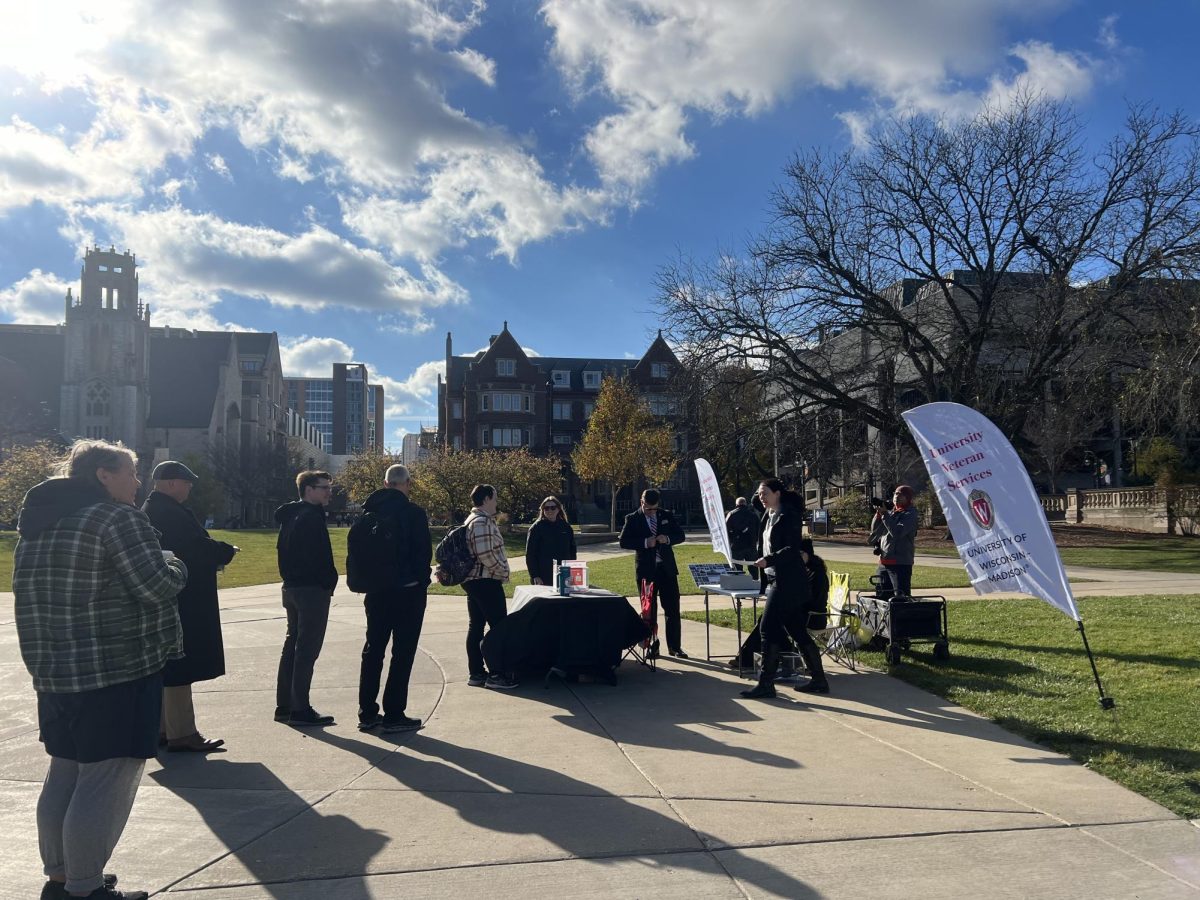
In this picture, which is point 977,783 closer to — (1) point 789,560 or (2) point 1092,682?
(1) point 789,560

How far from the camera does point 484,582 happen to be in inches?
339

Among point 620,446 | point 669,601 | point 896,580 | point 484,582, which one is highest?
point 620,446

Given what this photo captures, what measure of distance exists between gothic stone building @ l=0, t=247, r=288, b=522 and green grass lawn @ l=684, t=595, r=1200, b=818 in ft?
251

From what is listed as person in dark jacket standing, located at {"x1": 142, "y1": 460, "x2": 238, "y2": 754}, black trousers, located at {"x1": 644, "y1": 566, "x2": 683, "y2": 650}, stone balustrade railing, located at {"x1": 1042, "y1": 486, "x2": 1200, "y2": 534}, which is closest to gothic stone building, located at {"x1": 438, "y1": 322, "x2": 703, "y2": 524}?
stone balustrade railing, located at {"x1": 1042, "y1": 486, "x2": 1200, "y2": 534}

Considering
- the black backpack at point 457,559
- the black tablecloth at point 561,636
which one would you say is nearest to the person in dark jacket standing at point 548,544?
the black tablecloth at point 561,636

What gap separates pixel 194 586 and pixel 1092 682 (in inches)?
301

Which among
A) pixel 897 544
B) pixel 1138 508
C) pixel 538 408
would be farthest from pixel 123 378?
pixel 897 544

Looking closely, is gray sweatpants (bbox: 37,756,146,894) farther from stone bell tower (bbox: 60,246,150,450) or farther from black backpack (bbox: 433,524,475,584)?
stone bell tower (bbox: 60,246,150,450)

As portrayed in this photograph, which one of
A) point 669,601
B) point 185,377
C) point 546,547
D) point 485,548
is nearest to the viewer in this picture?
point 485,548

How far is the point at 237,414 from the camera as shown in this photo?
308 feet

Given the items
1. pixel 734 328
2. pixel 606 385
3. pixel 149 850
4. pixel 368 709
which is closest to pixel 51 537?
pixel 149 850

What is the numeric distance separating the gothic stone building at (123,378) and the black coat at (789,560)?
77831 mm

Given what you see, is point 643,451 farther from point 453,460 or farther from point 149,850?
point 149,850

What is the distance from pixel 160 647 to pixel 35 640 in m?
0.47
